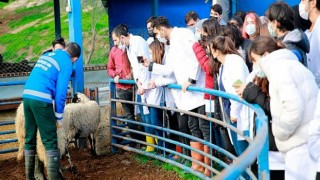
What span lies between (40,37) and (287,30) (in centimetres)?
2354

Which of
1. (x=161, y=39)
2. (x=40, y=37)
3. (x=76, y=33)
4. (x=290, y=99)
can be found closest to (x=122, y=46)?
(x=161, y=39)

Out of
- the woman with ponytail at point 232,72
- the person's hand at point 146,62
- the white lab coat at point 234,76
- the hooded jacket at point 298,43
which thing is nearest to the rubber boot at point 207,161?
the woman with ponytail at point 232,72

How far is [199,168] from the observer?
5.66 m

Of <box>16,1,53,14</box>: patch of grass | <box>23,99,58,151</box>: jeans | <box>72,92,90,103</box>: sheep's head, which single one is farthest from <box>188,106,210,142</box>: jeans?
<box>16,1,53,14</box>: patch of grass

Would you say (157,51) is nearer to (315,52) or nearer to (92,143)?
(92,143)

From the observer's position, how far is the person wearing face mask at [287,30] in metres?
4.17

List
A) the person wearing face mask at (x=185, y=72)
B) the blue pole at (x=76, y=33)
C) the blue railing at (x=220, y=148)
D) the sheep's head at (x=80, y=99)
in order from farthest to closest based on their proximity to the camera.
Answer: the blue pole at (x=76, y=33), the sheep's head at (x=80, y=99), the person wearing face mask at (x=185, y=72), the blue railing at (x=220, y=148)

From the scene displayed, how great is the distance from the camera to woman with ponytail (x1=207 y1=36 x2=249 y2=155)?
448 cm

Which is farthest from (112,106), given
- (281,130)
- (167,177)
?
(281,130)

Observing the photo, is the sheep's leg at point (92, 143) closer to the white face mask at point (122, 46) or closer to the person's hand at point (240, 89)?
the white face mask at point (122, 46)

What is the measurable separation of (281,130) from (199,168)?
96.2 inches

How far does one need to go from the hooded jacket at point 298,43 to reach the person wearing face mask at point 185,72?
151 cm

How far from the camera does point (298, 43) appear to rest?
13.7 ft

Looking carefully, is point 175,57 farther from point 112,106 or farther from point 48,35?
point 48,35
